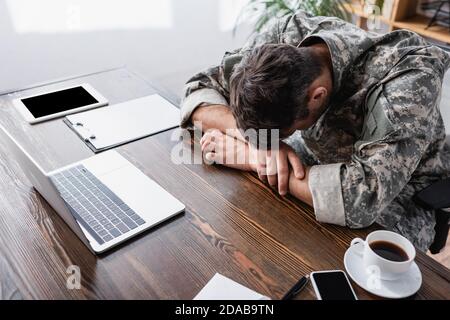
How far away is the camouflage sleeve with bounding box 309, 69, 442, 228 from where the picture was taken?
35.3 inches

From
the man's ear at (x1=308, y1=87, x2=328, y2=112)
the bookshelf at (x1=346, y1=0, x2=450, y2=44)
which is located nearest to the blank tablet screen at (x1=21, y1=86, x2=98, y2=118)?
the man's ear at (x1=308, y1=87, x2=328, y2=112)

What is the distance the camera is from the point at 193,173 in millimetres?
1088

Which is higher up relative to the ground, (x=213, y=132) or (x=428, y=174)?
(x=213, y=132)

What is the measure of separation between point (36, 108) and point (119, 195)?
→ 58 cm

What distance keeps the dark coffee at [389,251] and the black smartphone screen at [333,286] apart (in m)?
0.09

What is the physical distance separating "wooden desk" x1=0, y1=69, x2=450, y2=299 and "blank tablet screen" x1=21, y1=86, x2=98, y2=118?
299 millimetres

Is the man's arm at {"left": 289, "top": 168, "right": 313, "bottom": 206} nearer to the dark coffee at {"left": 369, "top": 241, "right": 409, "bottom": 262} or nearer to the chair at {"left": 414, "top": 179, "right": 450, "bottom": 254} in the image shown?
the dark coffee at {"left": 369, "top": 241, "right": 409, "bottom": 262}

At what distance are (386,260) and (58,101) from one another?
3.74 feet

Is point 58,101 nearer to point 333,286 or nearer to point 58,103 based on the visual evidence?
point 58,103

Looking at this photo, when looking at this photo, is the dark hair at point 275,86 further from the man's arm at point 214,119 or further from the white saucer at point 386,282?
the white saucer at point 386,282

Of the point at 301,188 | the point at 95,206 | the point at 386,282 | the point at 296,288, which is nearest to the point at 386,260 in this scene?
the point at 386,282

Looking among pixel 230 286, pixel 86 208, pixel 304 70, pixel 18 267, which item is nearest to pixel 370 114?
pixel 304 70
